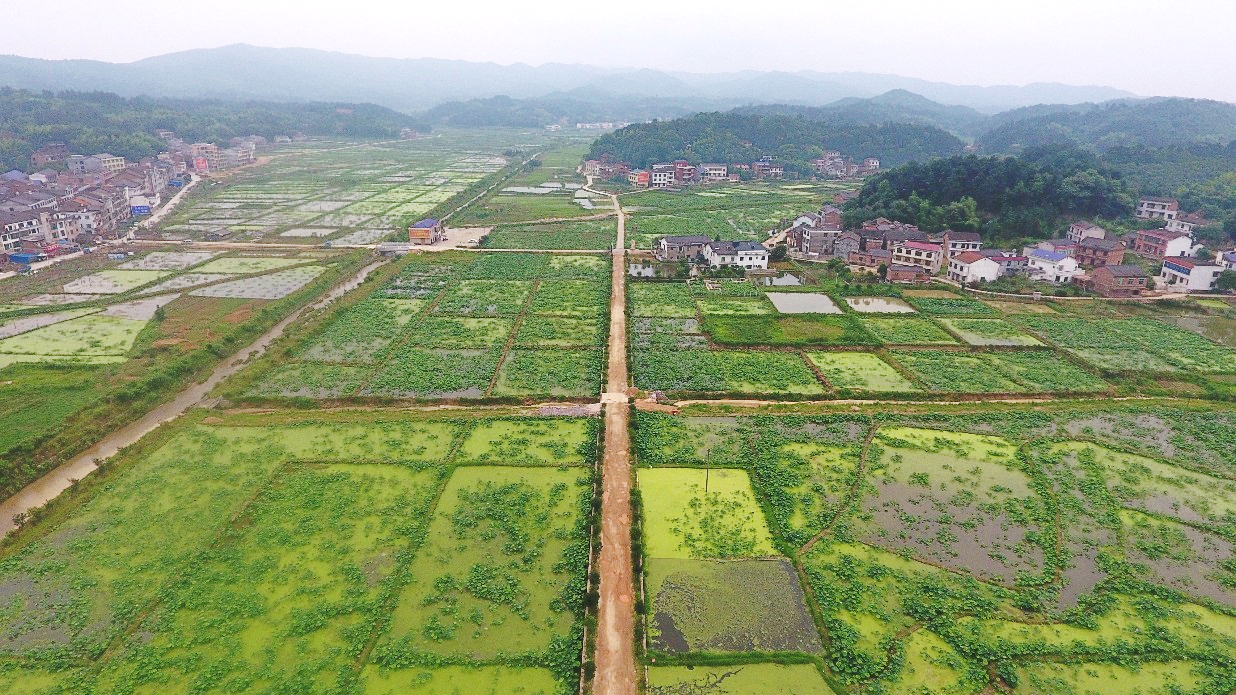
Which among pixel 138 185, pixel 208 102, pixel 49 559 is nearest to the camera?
pixel 49 559

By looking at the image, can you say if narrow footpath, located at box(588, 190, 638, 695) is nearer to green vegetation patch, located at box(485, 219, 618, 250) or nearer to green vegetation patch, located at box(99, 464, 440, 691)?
green vegetation patch, located at box(99, 464, 440, 691)

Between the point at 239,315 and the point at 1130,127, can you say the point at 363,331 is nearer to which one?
the point at 239,315

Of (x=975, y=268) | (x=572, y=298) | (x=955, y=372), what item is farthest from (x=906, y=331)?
(x=572, y=298)

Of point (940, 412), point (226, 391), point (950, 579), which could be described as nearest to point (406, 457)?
point (226, 391)

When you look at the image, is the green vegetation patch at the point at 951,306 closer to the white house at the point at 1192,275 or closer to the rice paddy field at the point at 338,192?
the white house at the point at 1192,275

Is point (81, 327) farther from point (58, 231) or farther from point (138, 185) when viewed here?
point (138, 185)
